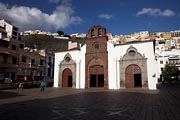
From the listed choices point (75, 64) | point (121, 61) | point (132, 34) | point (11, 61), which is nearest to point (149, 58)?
point (121, 61)

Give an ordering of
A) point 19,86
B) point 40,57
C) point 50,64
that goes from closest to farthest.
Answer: point 19,86 → point 40,57 → point 50,64

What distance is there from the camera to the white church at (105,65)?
25.8m

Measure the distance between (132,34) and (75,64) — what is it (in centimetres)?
11050

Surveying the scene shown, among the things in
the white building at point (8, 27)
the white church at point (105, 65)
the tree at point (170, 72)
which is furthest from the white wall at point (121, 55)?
the white building at point (8, 27)

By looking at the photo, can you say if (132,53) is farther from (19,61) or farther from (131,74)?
(19,61)

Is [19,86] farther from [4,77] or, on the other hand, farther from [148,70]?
[148,70]

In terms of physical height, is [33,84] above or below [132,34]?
below

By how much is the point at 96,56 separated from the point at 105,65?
8.29ft

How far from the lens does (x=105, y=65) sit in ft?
95.2

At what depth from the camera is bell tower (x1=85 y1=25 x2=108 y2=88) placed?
97.0 ft

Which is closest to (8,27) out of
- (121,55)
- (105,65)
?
(105,65)

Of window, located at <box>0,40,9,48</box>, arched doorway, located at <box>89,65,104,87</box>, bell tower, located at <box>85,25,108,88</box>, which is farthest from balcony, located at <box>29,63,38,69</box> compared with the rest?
arched doorway, located at <box>89,65,104,87</box>

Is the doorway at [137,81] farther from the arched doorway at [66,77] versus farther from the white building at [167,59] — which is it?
the white building at [167,59]

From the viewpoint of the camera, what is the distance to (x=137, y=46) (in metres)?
26.7
